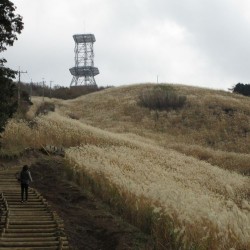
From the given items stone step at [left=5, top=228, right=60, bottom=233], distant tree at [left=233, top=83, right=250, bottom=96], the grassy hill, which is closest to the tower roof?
the grassy hill

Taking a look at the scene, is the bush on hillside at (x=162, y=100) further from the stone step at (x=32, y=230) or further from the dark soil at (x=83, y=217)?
the stone step at (x=32, y=230)

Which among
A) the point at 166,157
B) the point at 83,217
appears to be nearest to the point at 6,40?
the point at 83,217

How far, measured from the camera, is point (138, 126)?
54.8m

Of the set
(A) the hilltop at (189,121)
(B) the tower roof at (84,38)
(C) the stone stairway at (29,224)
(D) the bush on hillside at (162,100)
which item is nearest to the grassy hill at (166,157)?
(A) the hilltop at (189,121)

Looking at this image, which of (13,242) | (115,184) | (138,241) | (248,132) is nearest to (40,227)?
(13,242)

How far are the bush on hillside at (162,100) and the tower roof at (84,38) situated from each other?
28134 mm

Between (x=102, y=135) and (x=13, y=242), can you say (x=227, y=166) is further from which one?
(x=13, y=242)

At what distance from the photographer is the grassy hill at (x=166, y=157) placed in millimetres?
11055

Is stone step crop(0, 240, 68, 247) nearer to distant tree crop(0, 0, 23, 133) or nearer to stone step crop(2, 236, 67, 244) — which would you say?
stone step crop(2, 236, 67, 244)

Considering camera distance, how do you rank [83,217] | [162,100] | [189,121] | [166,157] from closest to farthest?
[83,217]
[166,157]
[189,121]
[162,100]

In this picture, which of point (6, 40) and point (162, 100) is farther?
point (162, 100)

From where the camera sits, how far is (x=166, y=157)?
30719 mm

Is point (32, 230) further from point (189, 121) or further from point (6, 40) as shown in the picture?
point (189, 121)

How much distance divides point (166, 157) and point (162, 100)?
1412 inches
